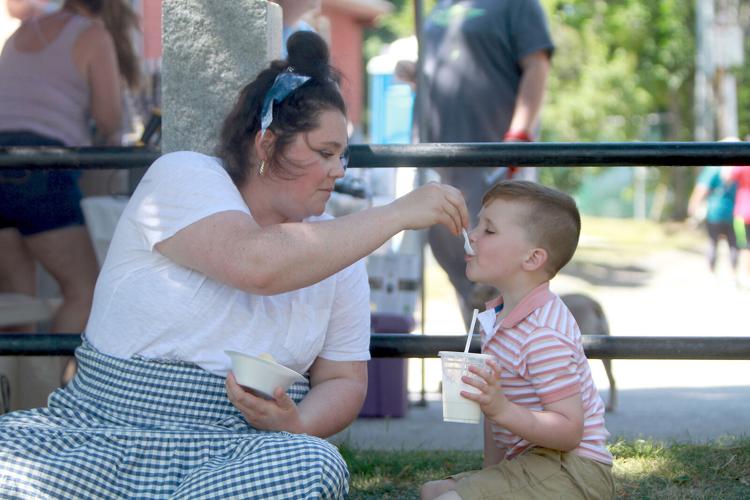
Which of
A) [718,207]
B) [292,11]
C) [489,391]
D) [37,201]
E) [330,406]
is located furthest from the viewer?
[718,207]

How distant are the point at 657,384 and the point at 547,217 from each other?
366 centimetres

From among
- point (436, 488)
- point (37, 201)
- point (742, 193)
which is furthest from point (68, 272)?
point (742, 193)

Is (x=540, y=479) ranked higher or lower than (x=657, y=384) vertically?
higher

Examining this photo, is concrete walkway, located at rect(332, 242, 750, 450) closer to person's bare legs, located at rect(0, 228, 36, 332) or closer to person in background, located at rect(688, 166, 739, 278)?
person in background, located at rect(688, 166, 739, 278)

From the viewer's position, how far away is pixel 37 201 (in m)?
4.30

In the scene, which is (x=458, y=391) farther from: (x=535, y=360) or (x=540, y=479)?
(x=540, y=479)

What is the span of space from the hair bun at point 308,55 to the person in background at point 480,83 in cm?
208

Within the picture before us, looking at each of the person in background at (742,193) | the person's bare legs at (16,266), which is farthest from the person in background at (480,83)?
the person in background at (742,193)

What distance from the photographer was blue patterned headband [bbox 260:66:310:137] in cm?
270

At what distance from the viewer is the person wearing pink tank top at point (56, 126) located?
4359 millimetres

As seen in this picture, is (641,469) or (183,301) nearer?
(183,301)

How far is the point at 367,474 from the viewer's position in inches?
133

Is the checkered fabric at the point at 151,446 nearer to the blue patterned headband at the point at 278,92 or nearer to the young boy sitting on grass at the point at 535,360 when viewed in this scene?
the young boy sitting on grass at the point at 535,360

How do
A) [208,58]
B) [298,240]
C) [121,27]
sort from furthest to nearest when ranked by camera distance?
[121,27]
[208,58]
[298,240]
